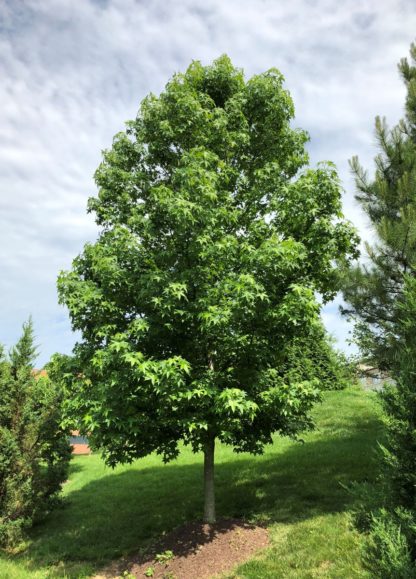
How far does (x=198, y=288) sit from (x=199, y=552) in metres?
5.50

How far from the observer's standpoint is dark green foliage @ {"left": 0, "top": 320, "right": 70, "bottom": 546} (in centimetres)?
1198

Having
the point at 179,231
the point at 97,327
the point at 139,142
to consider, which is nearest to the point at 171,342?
the point at 97,327

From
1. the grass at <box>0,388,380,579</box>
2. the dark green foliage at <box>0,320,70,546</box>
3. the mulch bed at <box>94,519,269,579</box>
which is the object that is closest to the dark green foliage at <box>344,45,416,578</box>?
the grass at <box>0,388,380,579</box>

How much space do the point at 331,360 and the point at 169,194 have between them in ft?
59.3

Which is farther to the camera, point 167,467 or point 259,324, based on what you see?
point 167,467

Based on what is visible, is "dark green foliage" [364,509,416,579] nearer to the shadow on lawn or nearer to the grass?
the grass

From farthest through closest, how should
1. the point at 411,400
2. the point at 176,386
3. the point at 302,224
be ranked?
the point at 302,224 < the point at 176,386 < the point at 411,400

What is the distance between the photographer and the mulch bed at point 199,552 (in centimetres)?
816

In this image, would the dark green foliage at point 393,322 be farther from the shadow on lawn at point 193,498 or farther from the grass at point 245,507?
the shadow on lawn at point 193,498

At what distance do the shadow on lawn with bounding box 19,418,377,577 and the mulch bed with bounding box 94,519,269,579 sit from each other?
0.37m

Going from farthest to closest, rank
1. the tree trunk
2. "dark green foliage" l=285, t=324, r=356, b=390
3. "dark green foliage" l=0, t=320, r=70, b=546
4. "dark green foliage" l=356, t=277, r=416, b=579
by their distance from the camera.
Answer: "dark green foliage" l=285, t=324, r=356, b=390
"dark green foliage" l=0, t=320, r=70, b=546
the tree trunk
"dark green foliage" l=356, t=277, r=416, b=579

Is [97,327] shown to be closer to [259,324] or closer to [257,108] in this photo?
[259,324]

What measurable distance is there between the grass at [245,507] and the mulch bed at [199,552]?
0.39 metres

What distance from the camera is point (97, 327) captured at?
8602 millimetres
